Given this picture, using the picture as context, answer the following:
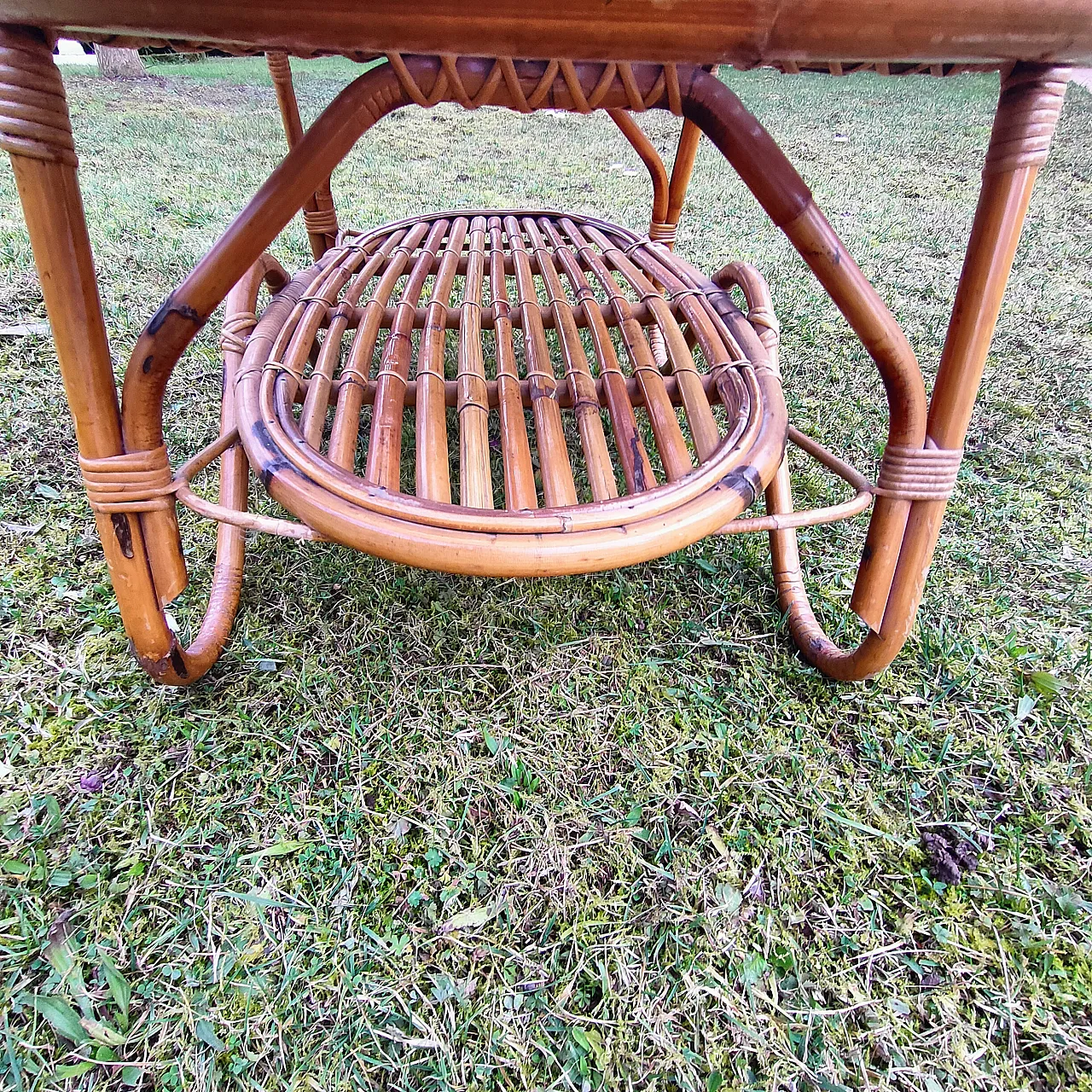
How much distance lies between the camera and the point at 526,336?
3.60 ft

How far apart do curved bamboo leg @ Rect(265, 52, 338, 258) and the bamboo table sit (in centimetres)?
32

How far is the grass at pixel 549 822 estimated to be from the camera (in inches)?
26.1

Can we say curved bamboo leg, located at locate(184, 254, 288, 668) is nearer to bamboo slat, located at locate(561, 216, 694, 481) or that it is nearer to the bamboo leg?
the bamboo leg

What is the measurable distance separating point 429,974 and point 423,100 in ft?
2.75

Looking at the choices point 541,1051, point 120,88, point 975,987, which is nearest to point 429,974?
point 541,1051

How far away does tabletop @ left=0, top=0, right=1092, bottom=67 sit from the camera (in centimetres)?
48

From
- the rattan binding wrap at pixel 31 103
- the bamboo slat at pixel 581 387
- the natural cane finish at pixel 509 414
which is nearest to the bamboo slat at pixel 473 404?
the natural cane finish at pixel 509 414

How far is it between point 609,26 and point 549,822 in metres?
0.79

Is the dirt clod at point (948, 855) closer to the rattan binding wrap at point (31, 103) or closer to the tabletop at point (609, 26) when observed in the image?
the tabletop at point (609, 26)

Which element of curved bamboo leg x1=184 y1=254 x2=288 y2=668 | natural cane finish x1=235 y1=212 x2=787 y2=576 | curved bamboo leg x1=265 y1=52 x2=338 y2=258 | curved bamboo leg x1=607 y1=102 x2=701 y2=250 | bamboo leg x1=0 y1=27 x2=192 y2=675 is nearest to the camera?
bamboo leg x1=0 y1=27 x2=192 y2=675

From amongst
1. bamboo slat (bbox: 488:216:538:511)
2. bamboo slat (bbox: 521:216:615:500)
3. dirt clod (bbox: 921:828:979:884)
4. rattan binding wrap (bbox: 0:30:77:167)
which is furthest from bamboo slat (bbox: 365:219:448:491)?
dirt clod (bbox: 921:828:979:884)

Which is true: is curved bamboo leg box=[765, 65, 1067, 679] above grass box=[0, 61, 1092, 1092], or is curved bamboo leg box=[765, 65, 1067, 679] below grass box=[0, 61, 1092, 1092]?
above

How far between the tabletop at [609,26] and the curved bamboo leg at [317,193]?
814mm

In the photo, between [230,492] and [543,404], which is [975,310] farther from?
[230,492]
